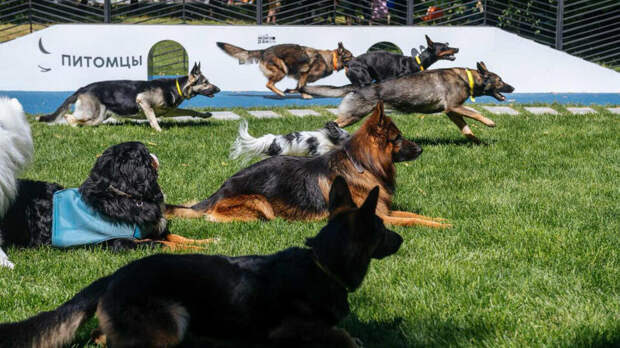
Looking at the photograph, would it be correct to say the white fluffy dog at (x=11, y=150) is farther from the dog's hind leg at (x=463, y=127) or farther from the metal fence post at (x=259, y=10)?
the metal fence post at (x=259, y=10)

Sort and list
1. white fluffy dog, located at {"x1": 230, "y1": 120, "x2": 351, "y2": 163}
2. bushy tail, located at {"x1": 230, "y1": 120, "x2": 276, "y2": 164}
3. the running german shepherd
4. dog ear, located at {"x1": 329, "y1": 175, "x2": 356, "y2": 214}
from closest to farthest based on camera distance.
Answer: dog ear, located at {"x1": 329, "y1": 175, "x2": 356, "y2": 214} → the running german shepherd → white fluffy dog, located at {"x1": 230, "y1": 120, "x2": 351, "y2": 163} → bushy tail, located at {"x1": 230, "y1": 120, "x2": 276, "y2": 164}

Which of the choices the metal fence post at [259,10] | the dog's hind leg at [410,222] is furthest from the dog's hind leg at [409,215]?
the metal fence post at [259,10]

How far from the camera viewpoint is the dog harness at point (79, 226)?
481 centimetres

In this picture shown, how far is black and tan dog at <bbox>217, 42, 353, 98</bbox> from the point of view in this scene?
51.1ft

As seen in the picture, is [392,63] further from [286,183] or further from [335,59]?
[286,183]

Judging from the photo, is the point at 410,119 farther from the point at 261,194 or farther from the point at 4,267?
the point at 4,267

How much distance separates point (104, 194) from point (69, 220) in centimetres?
34

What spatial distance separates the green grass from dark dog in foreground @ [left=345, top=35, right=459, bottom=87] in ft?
16.0

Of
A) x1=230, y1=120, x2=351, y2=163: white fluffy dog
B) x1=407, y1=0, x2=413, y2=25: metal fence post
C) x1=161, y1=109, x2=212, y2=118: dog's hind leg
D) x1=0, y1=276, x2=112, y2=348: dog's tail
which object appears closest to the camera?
x1=0, y1=276, x2=112, y2=348: dog's tail

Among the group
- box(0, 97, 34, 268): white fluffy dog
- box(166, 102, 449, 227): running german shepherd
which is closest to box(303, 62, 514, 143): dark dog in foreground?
box(166, 102, 449, 227): running german shepherd

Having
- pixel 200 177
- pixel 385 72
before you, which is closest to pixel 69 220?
pixel 200 177

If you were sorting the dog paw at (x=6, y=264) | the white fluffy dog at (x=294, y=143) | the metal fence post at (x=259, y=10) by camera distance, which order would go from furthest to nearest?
the metal fence post at (x=259, y=10), the white fluffy dog at (x=294, y=143), the dog paw at (x=6, y=264)

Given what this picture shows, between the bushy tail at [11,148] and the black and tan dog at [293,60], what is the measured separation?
11357 mm

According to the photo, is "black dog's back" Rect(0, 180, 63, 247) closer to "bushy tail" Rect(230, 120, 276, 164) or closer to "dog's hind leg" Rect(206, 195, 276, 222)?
"dog's hind leg" Rect(206, 195, 276, 222)
